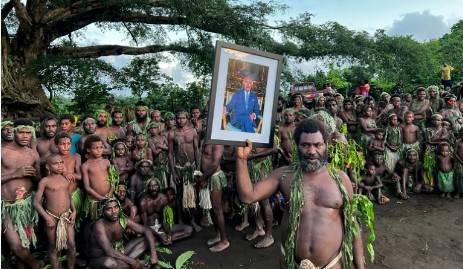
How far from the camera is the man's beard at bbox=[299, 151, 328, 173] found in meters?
2.57

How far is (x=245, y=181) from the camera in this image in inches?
101

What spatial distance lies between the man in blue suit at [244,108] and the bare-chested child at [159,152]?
3.41 m

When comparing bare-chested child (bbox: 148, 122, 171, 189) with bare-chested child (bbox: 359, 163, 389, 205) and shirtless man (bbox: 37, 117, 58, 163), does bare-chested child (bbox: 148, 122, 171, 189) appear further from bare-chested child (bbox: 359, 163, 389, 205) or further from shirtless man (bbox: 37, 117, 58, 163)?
bare-chested child (bbox: 359, 163, 389, 205)

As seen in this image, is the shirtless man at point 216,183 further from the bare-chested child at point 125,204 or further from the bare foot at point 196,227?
the bare-chested child at point 125,204

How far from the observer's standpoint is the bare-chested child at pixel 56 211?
165 inches

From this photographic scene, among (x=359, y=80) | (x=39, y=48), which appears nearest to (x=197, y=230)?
(x=39, y=48)

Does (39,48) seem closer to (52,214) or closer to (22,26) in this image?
(22,26)

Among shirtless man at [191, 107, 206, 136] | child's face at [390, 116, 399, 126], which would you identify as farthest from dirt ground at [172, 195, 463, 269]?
shirtless man at [191, 107, 206, 136]

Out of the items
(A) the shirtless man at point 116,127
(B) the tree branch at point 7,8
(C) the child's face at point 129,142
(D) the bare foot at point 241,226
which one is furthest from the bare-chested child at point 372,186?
(B) the tree branch at point 7,8

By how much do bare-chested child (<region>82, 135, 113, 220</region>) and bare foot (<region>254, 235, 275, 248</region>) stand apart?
70.6 inches

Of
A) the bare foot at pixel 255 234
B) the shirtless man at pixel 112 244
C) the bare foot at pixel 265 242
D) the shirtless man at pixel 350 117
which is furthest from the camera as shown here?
the shirtless man at pixel 350 117

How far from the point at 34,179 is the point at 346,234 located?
10.7ft

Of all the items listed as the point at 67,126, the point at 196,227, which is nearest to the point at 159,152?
the point at 196,227

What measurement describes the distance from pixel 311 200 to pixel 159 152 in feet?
12.7
